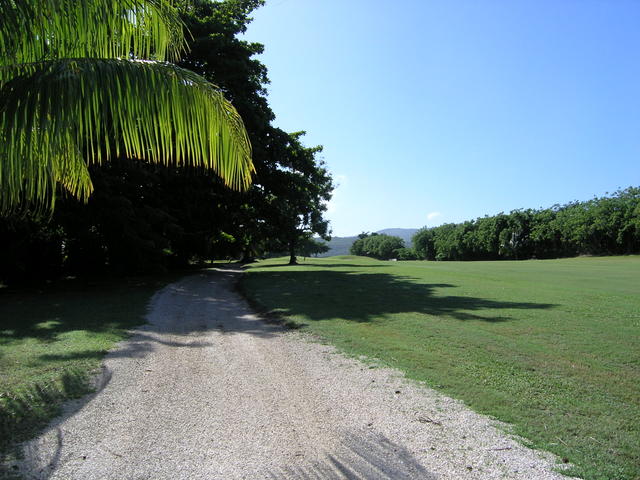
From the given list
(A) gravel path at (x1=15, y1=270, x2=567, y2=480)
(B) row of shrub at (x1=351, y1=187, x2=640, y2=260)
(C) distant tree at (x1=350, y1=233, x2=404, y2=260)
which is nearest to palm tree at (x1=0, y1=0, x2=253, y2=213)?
(A) gravel path at (x1=15, y1=270, x2=567, y2=480)

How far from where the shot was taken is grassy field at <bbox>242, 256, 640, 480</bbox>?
4.07m

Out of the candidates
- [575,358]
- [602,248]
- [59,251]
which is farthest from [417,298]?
[602,248]

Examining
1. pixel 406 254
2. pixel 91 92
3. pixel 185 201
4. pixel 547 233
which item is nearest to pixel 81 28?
pixel 91 92

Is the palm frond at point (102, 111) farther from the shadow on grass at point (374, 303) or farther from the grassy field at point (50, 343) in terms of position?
the shadow on grass at point (374, 303)

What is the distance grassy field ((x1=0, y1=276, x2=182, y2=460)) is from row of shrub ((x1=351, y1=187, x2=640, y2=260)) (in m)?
71.3

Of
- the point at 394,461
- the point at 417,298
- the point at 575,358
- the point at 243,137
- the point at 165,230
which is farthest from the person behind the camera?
the point at 165,230

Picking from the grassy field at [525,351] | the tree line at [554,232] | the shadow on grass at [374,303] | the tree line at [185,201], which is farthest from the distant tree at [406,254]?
the grassy field at [525,351]

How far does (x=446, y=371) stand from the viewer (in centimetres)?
609

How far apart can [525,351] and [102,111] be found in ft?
24.9

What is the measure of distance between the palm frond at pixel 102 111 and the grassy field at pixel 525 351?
4.14m

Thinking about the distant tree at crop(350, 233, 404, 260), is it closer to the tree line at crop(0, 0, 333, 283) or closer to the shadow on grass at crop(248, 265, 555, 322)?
the tree line at crop(0, 0, 333, 283)

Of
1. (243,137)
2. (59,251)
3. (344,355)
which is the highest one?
(243,137)

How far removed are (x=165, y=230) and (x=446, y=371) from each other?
17.8 metres

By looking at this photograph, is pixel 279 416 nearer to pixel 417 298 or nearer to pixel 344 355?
pixel 344 355
